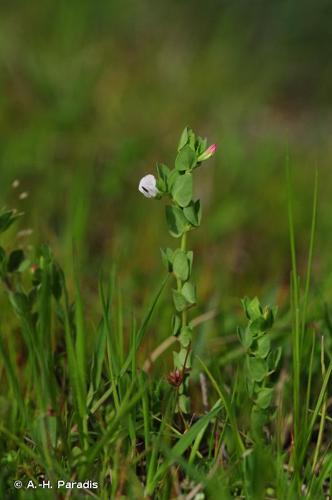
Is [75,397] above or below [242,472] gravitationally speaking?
above

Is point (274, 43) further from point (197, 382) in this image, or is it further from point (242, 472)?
point (242, 472)

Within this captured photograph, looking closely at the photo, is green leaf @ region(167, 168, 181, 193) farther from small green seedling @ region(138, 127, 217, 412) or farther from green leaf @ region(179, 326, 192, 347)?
green leaf @ region(179, 326, 192, 347)

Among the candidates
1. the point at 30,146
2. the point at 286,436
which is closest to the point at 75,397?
the point at 286,436

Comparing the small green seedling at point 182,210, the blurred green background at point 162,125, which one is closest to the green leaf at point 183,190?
the small green seedling at point 182,210

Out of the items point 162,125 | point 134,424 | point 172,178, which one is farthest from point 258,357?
point 162,125

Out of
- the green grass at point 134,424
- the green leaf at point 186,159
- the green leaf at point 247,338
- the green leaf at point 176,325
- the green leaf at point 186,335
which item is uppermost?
the green leaf at point 186,159

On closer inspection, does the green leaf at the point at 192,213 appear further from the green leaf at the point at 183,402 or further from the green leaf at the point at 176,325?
the green leaf at the point at 183,402

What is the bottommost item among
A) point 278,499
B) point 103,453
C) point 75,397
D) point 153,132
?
point 278,499
